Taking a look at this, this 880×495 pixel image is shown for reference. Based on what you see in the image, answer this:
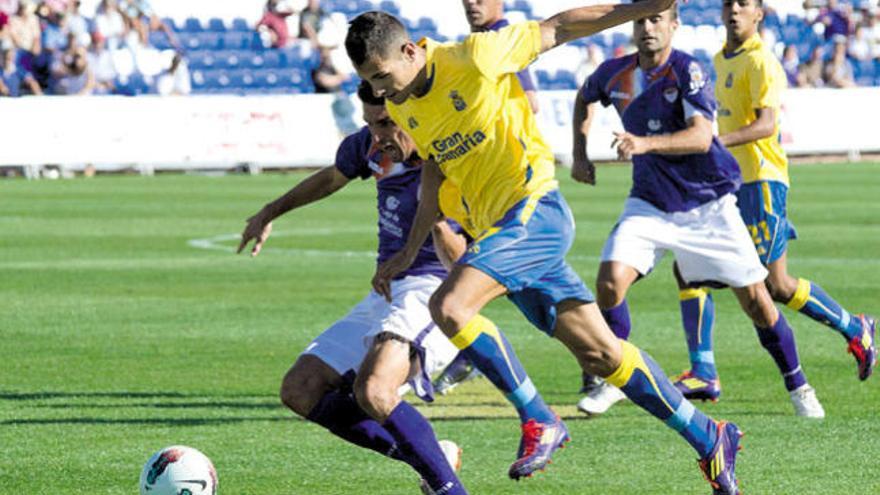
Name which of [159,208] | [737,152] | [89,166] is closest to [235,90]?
[89,166]

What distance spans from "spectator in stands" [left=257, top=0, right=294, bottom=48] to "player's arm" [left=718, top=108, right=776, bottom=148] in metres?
24.2

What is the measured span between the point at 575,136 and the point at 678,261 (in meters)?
0.87

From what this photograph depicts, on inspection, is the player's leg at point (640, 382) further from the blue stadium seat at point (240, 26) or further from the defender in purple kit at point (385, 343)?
the blue stadium seat at point (240, 26)

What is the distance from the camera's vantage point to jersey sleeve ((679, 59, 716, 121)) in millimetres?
8898

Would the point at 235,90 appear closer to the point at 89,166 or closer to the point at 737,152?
the point at 89,166

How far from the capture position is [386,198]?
25.1ft

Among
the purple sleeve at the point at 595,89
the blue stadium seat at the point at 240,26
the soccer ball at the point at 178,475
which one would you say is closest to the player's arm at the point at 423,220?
the soccer ball at the point at 178,475

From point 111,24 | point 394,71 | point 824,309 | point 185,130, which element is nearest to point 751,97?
point 824,309

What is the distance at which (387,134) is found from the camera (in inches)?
289

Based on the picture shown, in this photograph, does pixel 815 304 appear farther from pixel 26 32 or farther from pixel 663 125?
pixel 26 32

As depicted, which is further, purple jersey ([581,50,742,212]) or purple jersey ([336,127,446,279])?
purple jersey ([581,50,742,212])

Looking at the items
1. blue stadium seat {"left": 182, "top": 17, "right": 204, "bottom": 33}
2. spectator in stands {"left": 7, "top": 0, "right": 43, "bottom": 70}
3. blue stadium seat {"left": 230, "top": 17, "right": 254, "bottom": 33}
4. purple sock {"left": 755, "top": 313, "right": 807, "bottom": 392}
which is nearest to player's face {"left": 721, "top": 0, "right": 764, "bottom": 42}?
purple sock {"left": 755, "top": 313, "right": 807, "bottom": 392}

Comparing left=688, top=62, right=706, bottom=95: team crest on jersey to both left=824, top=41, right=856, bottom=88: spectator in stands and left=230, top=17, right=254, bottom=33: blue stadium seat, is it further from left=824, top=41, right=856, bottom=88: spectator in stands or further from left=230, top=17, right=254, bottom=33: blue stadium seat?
left=824, top=41, right=856, bottom=88: spectator in stands

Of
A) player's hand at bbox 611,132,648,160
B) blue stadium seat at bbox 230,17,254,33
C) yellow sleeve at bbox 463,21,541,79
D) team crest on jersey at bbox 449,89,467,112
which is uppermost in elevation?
yellow sleeve at bbox 463,21,541,79
